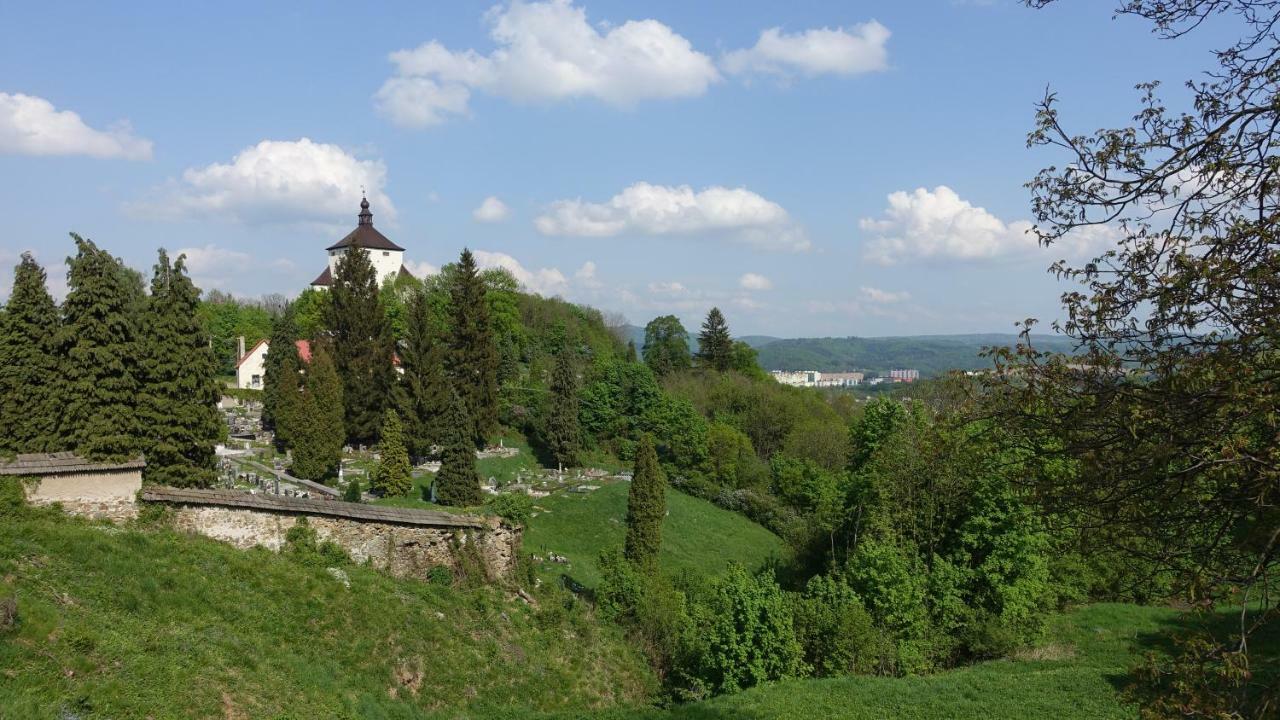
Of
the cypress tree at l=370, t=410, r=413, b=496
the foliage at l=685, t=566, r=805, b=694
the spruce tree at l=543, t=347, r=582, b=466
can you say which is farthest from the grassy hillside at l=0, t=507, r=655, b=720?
the spruce tree at l=543, t=347, r=582, b=466

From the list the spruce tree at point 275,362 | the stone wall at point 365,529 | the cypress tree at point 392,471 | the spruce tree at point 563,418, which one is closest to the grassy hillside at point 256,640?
the stone wall at point 365,529

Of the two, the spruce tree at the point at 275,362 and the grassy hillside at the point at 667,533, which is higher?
the spruce tree at the point at 275,362

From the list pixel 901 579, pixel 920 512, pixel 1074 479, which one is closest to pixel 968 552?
pixel 920 512

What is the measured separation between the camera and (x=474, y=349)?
1821 inches

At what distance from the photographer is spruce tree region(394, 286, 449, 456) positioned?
40969 mm

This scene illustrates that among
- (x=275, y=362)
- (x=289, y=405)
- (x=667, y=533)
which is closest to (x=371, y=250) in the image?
(x=275, y=362)

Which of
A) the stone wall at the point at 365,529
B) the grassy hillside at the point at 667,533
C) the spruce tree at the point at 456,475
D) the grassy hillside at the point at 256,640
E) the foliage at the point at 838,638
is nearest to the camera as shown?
the grassy hillside at the point at 256,640

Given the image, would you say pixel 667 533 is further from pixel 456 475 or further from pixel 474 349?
pixel 474 349

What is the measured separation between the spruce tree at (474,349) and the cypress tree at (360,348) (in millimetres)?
4448

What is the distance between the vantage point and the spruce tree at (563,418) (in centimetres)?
4606

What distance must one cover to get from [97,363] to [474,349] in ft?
91.4

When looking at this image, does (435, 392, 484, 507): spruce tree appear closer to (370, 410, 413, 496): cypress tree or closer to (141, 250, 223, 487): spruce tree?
(370, 410, 413, 496): cypress tree

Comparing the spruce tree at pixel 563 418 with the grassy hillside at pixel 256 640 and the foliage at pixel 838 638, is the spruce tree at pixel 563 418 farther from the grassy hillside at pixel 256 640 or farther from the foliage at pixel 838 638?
the foliage at pixel 838 638

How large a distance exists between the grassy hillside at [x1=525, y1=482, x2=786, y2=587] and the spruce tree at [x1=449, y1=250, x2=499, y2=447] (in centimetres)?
988
